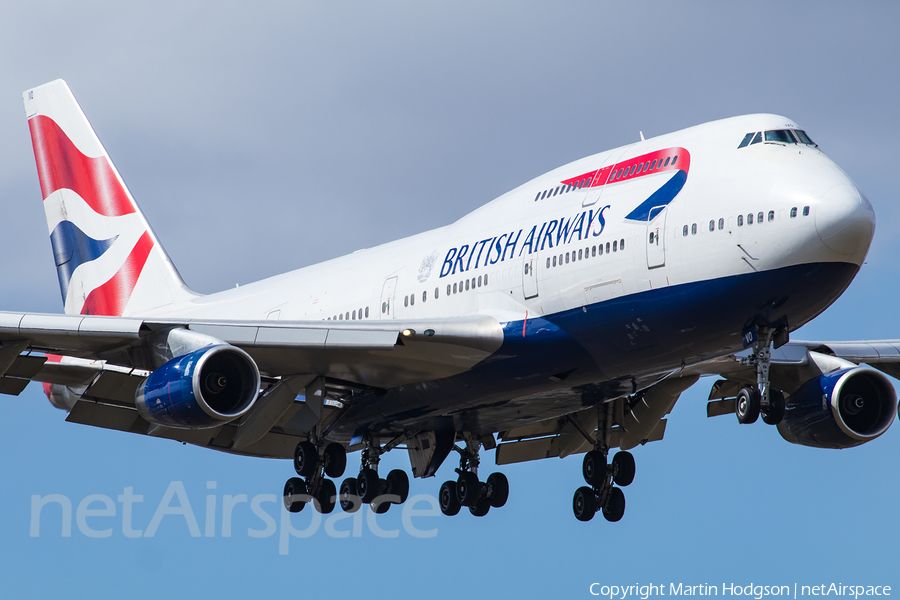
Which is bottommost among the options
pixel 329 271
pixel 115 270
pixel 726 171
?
pixel 726 171

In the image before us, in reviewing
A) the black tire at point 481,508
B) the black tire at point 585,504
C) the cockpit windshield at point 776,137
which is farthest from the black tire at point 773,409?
the black tire at point 481,508

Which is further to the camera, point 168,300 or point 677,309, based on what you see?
point 168,300

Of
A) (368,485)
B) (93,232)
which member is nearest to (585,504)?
(368,485)

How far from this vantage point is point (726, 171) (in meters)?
21.1

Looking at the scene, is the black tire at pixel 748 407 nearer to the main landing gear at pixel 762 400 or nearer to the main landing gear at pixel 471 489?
the main landing gear at pixel 762 400

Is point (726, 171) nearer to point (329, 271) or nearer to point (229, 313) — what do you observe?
point (329, 271)

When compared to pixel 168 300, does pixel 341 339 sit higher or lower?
lower

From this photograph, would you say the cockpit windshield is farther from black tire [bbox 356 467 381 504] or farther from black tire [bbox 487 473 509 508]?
black tire [bbox 356 467 381 504]

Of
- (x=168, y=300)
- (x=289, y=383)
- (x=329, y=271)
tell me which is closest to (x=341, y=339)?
(x=289, y=383)

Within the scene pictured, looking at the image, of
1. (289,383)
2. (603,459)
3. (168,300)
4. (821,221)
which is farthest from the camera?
(168,300)

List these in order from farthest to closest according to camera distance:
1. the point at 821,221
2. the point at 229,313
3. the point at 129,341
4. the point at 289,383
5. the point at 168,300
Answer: the point at 168,300 → the point at 229,313 → the point at 289,383 → the point at 129,341 → the point at 821,221

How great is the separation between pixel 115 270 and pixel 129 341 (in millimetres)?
13460

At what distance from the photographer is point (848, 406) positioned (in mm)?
28359

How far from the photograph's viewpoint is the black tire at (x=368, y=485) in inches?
1123
